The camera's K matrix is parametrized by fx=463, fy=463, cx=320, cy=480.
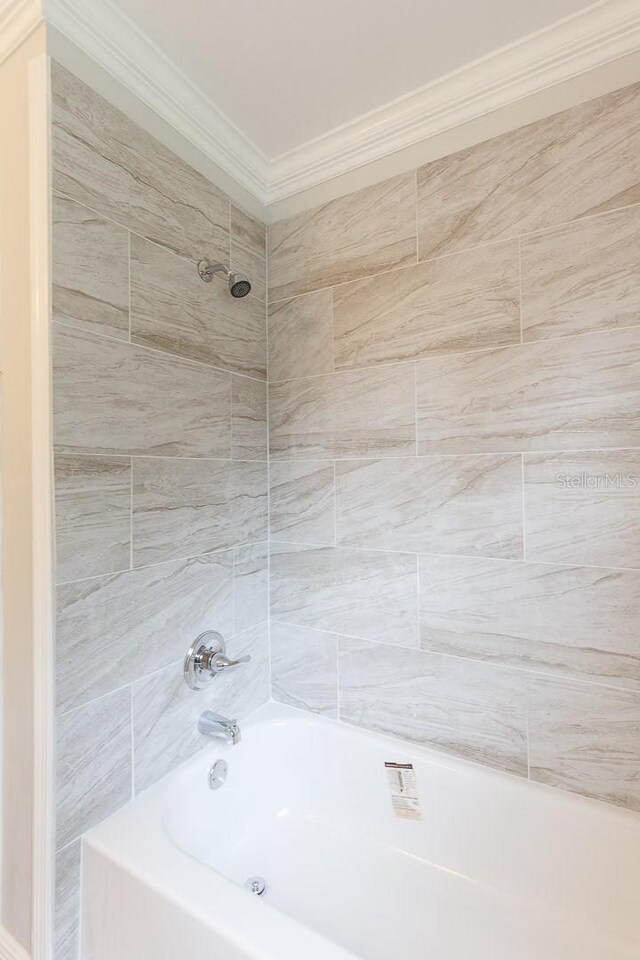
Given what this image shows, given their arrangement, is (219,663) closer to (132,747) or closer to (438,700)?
(132,747)

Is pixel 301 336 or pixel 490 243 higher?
pixel 490 243

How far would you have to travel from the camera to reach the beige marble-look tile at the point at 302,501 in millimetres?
1606

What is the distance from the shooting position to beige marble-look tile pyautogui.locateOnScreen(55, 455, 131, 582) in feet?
3.47

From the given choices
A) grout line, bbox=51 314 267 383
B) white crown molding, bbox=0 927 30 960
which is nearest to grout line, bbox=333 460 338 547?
grout line, bbox=51 314 267 383

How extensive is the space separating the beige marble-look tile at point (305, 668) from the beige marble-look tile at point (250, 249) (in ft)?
4.11

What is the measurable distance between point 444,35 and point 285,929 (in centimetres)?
205

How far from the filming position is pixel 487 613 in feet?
4.36

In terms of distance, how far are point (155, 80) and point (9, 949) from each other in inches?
88.1

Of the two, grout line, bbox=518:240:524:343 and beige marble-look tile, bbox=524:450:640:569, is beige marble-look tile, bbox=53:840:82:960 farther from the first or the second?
grout line, bbox=518:240:524:343

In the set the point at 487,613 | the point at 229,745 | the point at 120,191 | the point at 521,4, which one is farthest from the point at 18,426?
the point at 521,4

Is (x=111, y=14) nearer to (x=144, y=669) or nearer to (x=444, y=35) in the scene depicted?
(x=444, y=35)

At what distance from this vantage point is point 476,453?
134 cm

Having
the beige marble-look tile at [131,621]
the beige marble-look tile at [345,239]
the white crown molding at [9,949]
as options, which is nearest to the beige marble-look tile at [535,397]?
the beige marble-look tile at [345,239]

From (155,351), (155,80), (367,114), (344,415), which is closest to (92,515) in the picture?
(155,351)
